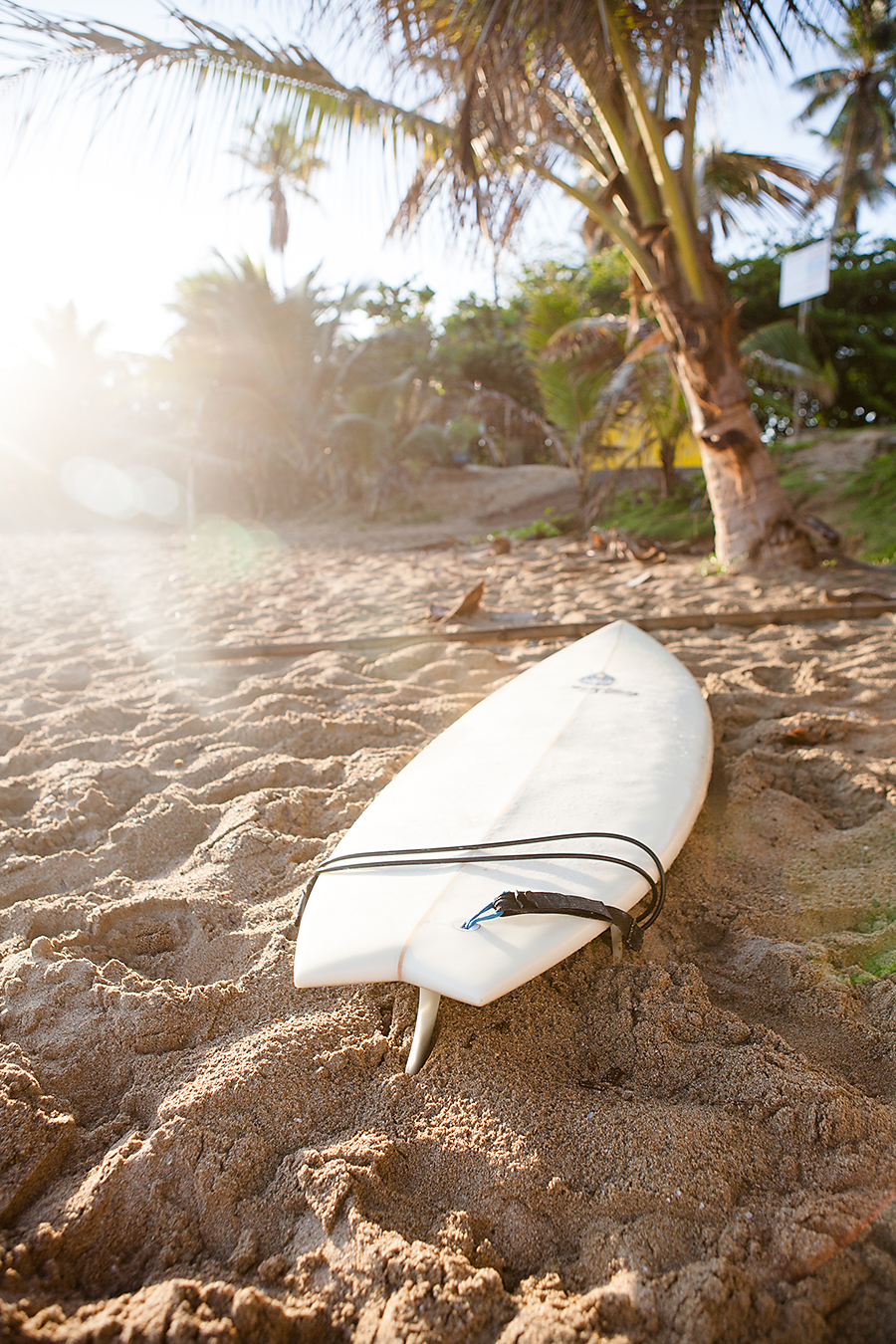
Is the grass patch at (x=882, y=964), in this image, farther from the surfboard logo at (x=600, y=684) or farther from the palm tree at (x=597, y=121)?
the palm tree at (x=597, y=121)

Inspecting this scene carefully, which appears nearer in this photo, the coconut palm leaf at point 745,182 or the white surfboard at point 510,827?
the white surfboard at point 510,827

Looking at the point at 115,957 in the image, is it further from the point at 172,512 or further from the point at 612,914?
the point at 172,512

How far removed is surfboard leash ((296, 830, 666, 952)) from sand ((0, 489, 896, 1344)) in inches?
5.5

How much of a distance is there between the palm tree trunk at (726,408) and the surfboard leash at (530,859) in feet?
13.7

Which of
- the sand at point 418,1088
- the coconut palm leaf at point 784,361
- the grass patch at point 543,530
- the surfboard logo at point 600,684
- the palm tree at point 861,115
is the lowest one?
the sand at point 418,1088

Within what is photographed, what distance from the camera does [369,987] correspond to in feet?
4.96

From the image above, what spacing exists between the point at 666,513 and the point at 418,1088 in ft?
27.9

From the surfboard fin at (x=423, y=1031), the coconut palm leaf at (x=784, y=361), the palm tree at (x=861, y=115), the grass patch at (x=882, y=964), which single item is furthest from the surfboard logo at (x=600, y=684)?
the palm tree at (x=861, y=115)

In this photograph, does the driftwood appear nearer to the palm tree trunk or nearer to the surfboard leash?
the palm tree trunk

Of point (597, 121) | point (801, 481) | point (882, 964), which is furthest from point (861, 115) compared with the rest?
point (882, 964)

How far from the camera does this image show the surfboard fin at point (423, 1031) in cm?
128

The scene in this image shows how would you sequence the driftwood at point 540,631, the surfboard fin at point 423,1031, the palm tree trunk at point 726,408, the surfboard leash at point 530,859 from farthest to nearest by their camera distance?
the palm tree trunk at point 726,408 → the driftwood at point 540,631 → the surfboard leash at point 530,859 → the surfboard fin at point 423,1031

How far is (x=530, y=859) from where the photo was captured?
1.58 m

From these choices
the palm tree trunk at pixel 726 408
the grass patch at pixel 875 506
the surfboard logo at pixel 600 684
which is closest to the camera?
the surfboard logo at pixel 600 684
